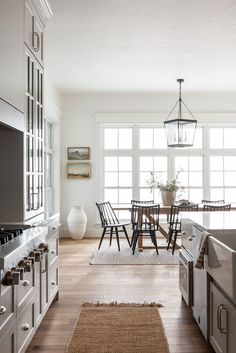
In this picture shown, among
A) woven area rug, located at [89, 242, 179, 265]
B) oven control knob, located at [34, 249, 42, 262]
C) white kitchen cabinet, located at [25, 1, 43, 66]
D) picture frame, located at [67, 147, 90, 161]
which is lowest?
woven area rug, located at [89, 242, 179, 265]

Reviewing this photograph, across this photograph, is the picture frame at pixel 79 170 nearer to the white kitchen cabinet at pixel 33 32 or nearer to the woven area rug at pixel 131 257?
the woven area rug at pixel 131 257

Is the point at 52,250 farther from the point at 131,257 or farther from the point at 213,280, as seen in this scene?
the point at 131,257

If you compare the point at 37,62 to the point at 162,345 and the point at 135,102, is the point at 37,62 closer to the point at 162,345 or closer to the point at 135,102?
the point at 162,345

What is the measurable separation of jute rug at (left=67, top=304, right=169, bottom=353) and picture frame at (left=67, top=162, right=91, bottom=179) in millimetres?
4263

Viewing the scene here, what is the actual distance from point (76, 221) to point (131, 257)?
5.98ft

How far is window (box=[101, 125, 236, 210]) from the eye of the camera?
776 centimetres

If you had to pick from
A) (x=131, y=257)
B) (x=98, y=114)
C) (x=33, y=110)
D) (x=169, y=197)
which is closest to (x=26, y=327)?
Result: (x=33, y=110)

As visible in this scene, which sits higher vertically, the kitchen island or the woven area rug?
the kitchen island

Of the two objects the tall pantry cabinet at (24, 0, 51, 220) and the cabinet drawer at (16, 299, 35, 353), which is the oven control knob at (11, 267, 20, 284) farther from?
the tall pantry cabinet at (24, 0, 51, 220)

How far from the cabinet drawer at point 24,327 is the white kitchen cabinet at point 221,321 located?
1188 mm

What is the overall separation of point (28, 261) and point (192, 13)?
9.74ft

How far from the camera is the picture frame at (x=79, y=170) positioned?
7.51 m

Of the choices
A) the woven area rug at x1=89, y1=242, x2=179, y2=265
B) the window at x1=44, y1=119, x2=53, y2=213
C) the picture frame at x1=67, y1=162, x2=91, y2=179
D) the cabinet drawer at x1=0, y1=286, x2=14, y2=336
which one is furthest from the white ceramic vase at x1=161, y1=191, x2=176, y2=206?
the cabinet drawer at x1=0, y1=286, x2=14, y2=336

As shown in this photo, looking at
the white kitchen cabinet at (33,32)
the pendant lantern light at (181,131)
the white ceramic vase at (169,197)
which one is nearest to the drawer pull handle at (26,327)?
the white kitchen cabinet at (33,32)
